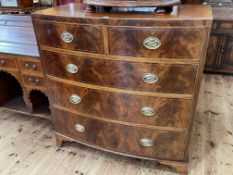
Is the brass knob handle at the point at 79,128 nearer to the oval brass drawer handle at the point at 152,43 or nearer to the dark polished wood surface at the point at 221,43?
the oval brass drawer handle at the point at 152,43

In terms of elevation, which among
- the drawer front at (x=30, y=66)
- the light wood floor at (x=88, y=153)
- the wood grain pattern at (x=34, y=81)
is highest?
the drawer front at (x=30, y=66)

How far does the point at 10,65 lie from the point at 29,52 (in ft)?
0.76

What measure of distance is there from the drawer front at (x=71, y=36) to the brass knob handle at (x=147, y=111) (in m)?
0.40

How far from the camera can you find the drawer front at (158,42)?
41.4 inches

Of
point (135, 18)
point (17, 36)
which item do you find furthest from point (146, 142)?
point (17, 36)

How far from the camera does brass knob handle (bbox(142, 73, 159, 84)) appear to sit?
1188mm

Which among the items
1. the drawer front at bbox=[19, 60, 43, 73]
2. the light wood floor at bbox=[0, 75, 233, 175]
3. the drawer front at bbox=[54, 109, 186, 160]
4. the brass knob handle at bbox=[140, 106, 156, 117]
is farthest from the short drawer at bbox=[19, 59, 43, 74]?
the brass knob handle at bbox=[140, 106, 156, 117]

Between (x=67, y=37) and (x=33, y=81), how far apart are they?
0.66 meters

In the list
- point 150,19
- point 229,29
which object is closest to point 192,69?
point 150,19

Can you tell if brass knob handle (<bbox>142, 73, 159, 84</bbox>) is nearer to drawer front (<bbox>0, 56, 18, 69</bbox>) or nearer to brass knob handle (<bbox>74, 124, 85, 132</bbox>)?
brass knob handle (<bbox>74, 124, 85, 132</bbox>)

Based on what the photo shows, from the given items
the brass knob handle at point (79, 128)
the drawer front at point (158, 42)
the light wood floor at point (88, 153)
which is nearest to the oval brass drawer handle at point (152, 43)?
the drawer front at point (158, 42)

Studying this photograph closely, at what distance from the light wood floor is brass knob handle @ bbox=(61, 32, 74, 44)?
875 millimetres

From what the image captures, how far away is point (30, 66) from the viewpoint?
1.70 meters

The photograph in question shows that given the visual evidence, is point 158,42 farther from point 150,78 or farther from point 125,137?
Answer: point 125,137
